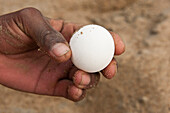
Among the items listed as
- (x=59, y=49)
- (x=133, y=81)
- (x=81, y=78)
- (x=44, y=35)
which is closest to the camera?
(x=59, y=49)

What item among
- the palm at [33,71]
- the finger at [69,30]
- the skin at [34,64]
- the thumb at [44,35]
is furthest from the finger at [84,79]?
the finger at [69,30]

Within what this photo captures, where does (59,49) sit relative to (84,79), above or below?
above

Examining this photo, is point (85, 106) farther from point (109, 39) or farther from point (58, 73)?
point (109, 39)

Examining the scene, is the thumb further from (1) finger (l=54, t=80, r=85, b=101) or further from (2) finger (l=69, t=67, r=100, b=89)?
(1) finger (l=54, t=80, r=85, b=101)

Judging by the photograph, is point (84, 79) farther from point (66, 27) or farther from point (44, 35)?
point (66, 27)

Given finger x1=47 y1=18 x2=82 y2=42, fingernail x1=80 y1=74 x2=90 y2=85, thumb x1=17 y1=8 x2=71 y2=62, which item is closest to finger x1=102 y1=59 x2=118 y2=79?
fingernail x1=80 y1=74 x2=90 y2=85

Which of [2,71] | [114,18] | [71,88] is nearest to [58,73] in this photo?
[71,88]

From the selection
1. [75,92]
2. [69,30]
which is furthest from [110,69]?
[69,30]
